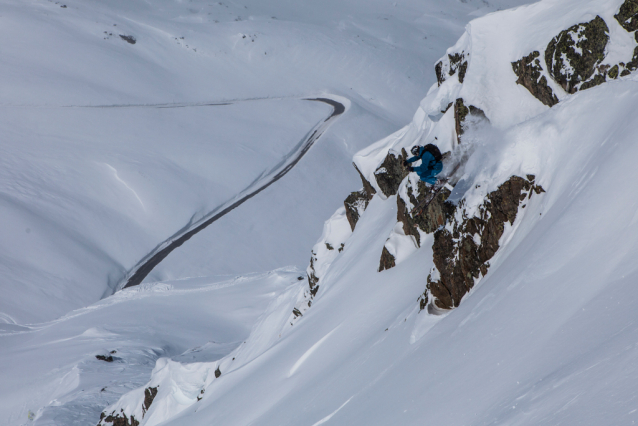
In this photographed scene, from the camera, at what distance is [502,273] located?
6422mm

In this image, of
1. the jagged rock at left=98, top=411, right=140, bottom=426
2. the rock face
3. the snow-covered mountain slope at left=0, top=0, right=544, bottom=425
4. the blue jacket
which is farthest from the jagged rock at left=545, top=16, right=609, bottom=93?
the jagged rock at left=98, top=411, right=140, bottom=426

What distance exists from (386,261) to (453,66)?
4.88m

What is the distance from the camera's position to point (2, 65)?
150 ft

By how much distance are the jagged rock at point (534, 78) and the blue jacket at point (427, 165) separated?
2.14m

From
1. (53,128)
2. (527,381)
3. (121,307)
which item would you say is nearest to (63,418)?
(121,307)

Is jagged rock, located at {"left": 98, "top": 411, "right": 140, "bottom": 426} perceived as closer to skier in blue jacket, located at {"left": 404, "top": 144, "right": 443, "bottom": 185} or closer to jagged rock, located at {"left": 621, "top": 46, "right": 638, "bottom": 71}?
skier in blue jacket, located at {"left": 404, "top": 144, "right": 443, "bottom": 185}

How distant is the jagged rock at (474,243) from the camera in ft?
23.1

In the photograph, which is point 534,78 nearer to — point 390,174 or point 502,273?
point 502,273

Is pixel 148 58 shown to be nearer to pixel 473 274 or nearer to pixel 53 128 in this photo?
A: pixel 53 128

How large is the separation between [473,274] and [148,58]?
52489 millimetres

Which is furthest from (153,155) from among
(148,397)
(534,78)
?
(534,78)

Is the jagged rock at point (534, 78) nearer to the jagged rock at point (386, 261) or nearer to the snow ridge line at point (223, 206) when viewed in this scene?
the jagged rock at point (386, 261)

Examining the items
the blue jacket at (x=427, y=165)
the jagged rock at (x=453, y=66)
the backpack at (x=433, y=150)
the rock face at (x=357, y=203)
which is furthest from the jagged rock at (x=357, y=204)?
the backpack at (x=433, y=150)

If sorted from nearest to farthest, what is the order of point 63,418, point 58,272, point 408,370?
point 408,370, point 63,418, point 58,272
